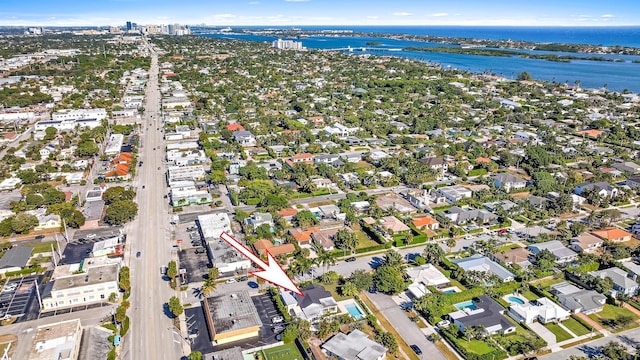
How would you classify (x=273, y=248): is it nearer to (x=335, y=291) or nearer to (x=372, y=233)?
(x=335, y=291)

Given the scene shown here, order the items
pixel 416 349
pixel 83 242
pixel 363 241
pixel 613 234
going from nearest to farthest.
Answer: pixel 416 349 < pixel 83 242 < pixel 613 234 < pixel 363 241

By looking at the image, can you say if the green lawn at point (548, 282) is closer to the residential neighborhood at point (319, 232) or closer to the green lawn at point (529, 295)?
the residential neighborhood at point (319, 232)

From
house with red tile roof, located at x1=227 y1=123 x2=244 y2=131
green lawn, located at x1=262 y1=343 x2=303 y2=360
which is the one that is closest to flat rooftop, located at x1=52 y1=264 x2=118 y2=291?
green lawn, located at x1=262 y1=343 x2=303 y2=360

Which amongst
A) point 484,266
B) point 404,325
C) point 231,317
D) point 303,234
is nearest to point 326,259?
point 303,234

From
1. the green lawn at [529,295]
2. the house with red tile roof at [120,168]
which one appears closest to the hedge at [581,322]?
the green lawn at [529,295]

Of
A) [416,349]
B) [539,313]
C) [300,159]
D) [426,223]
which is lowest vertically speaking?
[416,349]

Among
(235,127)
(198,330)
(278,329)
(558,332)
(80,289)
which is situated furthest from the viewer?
(235,127)

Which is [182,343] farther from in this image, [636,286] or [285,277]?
[636,286]

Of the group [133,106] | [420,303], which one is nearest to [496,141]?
[420,303]
